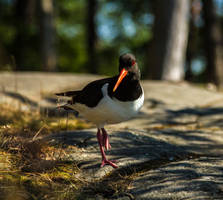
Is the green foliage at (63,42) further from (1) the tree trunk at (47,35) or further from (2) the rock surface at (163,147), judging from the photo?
(2) the rock surface at (163,147)

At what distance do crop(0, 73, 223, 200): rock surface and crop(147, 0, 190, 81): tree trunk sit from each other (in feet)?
7.56

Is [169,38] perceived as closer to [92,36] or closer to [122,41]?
[92,36]

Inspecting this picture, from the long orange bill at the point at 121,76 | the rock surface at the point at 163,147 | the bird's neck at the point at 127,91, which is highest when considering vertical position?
the long orange bill at the point at 121,76

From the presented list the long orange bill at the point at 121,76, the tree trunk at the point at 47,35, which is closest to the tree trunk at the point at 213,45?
the tree trunk at the point at 47,35

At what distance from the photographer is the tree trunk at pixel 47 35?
48.6 ft

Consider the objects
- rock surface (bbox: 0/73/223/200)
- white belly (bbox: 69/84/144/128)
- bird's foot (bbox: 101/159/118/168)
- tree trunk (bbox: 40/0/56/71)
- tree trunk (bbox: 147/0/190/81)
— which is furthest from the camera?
tree trunk (bbox: 40/0/56/71)

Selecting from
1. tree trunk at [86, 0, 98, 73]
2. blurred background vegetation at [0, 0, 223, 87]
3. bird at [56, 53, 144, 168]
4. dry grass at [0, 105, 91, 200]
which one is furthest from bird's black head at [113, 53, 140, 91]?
tree trunk at [86, 0, 98, 73]

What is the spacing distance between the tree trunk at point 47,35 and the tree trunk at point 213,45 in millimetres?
6731

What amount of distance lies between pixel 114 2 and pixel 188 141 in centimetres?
2164

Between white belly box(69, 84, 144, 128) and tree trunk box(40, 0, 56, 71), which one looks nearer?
white belly box(69, 84, 144, 128)

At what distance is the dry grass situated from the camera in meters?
3.45

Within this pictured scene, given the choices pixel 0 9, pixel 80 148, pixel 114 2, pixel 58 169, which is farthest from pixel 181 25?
pixel 0 9

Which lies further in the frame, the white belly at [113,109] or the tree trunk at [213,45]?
the tree trunk at [213,45]

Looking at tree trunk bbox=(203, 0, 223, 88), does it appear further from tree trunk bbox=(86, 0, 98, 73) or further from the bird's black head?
the bird's black head
